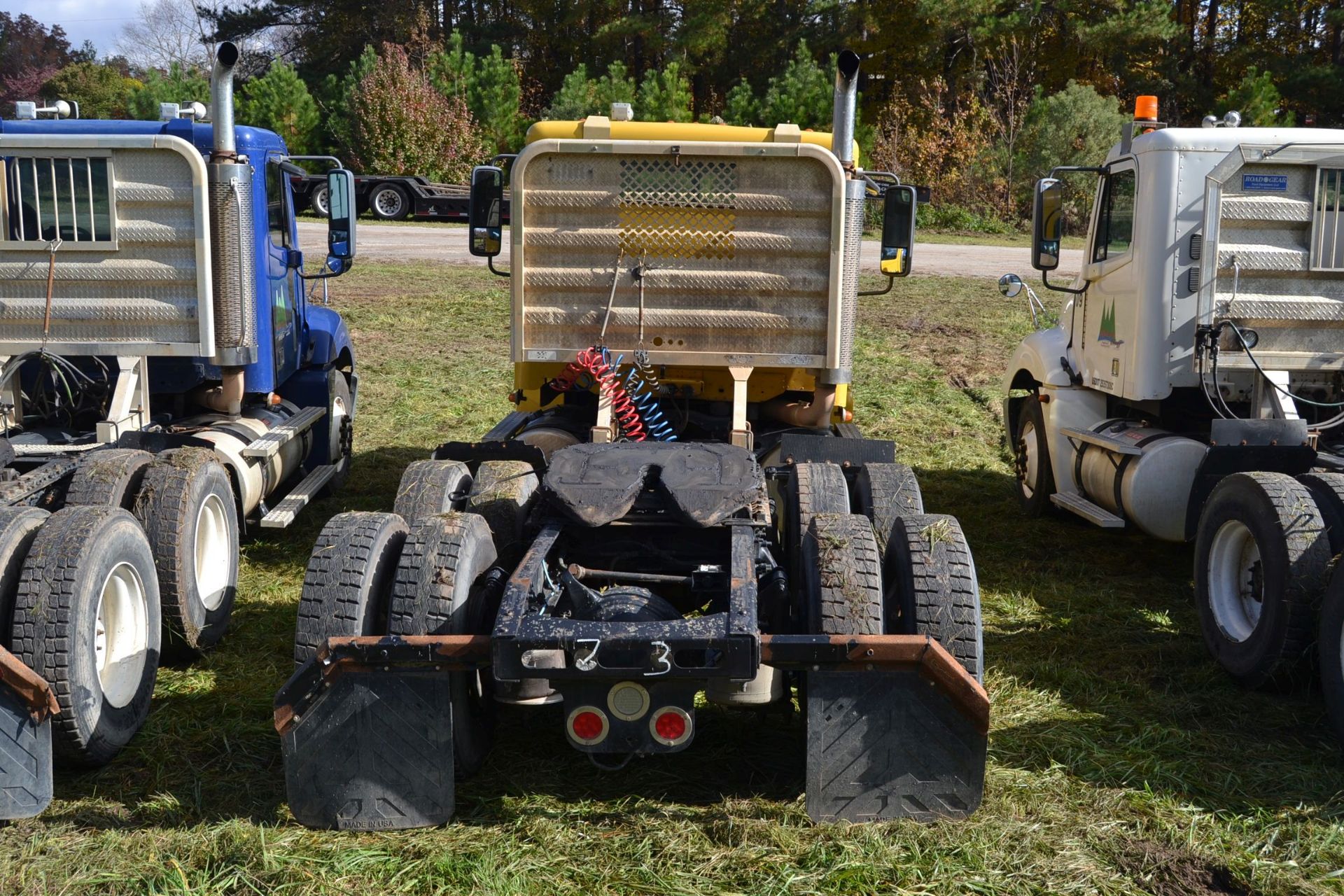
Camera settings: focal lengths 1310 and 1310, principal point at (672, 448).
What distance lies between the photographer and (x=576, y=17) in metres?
39.5

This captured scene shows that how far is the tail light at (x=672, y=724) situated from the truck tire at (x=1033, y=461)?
17.4 ft

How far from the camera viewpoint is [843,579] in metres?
4.38

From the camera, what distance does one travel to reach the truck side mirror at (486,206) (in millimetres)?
7164

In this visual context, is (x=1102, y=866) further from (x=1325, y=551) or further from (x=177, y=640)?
(x=177, y=640)

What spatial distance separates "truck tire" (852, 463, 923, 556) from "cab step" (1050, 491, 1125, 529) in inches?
79.7

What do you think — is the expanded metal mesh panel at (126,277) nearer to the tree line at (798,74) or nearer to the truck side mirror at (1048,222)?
the truck side mirror at (1048,222)

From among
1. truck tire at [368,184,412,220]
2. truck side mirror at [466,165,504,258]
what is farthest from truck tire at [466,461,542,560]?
truck tire at [368,184,412,220]

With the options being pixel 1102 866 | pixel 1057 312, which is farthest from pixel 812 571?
pixel 1057 312

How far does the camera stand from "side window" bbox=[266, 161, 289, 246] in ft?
26.4

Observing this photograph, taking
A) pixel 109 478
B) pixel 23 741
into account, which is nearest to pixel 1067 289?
pixel 109 478

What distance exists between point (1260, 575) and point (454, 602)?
140 inches

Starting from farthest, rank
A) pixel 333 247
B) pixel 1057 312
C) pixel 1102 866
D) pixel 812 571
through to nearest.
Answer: pixel 1057 312, pixel 333 247, pixel 812 571, pixel 1102 866

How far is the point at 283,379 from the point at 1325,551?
6210 millimetres

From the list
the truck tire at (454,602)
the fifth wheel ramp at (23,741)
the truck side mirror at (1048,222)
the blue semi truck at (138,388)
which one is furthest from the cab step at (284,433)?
the truck side mirror at (1048,222)
